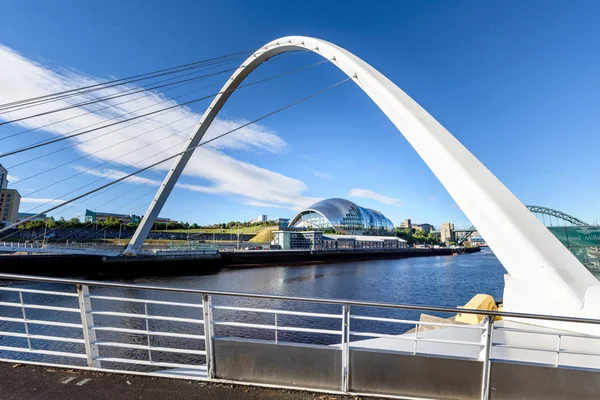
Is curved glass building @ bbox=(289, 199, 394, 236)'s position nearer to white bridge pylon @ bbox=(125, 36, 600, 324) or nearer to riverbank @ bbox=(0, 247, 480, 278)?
riverbank @ bbox=(0, 247, 480, 278)

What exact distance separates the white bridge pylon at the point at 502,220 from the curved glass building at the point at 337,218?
8070cm

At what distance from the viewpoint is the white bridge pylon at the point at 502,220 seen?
4246 millimetres

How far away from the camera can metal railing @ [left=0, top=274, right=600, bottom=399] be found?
2762 millimetres

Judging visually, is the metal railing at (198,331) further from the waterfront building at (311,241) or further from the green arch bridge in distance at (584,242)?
the waterfront building at (311,241)

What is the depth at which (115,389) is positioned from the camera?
286cm

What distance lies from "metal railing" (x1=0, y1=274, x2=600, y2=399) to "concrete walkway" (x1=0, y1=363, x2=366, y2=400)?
0.46ft

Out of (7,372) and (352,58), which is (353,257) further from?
(7,372)

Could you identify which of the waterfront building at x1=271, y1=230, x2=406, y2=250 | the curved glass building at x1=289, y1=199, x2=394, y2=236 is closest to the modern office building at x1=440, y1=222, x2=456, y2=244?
the curved glass building at x1=289, y1=199, x2=394, y2=236

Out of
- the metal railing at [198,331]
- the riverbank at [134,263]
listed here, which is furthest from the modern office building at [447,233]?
the metal railing at [198,331]

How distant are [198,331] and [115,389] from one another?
8.56 meters

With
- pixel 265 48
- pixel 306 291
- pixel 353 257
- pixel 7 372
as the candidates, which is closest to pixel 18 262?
pixel 306 291

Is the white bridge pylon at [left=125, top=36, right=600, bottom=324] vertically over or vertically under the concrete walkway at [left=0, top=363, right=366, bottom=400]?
over

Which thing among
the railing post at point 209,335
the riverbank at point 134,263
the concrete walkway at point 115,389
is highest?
the railing post at point 209,335

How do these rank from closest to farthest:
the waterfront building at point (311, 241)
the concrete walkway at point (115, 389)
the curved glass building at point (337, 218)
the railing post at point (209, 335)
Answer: the concrete walkway at point (115, 389)
the railing post at point (209, 335)
the waterfront building at point (311, 241)
the curved glass building at point (337, 218)
